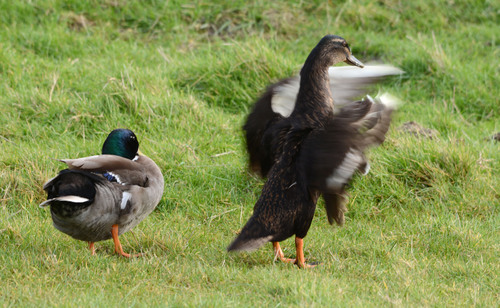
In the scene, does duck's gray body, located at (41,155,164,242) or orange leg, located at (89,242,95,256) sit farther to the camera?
orange leg, located at (89,242,95,256)

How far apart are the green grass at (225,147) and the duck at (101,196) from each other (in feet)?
0.67

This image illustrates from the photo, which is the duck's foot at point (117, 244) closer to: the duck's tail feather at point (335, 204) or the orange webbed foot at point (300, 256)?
the orange webbed foot at point (300, 256)

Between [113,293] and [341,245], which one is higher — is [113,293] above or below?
above

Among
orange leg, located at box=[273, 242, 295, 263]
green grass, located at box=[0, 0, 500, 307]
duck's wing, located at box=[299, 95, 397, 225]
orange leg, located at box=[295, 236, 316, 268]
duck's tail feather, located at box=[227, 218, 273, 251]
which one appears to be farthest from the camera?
orange leg, located at box=[273, 242, 295, 263]

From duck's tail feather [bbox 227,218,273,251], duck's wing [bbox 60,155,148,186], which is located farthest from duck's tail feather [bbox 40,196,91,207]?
duck's tail feather [bbox 227,218,273,251]

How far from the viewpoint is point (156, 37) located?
26.5 feet

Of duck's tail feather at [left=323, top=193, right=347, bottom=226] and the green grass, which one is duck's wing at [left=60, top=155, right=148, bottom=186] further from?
duck's tail feather at [left=323, top=193, right=347, bottom=226]

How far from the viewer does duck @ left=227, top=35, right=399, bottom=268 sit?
3754 mm

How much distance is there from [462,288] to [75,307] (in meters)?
2.24

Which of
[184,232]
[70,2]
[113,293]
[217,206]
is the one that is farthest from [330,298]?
[70,2]

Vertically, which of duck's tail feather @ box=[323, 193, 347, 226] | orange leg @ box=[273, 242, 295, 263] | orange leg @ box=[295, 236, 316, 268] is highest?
duck's tail feather @ box=[323, 193, 347, 226]

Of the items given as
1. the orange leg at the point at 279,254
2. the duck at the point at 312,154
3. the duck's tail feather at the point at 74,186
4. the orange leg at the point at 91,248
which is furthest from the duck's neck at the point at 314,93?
the orange leg at the point at 91,248

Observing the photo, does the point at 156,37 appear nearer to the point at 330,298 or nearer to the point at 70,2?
the point at 70,2

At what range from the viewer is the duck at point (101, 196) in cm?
401
